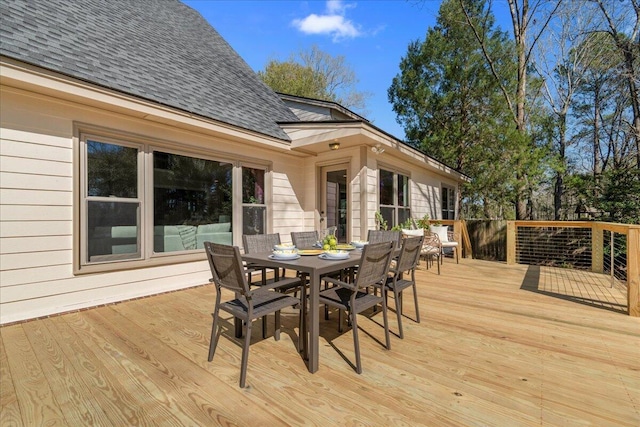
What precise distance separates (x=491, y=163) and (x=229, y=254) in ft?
30.4

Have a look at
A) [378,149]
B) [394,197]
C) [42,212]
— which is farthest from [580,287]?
[42,212]

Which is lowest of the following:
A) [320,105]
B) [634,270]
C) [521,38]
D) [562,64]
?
[634,270]

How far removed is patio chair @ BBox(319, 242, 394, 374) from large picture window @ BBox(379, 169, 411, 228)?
3.85m

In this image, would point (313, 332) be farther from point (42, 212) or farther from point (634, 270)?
point (634, 270)

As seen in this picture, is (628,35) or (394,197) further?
(628,35)

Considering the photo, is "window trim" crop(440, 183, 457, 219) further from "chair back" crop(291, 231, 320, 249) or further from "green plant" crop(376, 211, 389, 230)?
"chair back" crop(291, 231, 320, 249)

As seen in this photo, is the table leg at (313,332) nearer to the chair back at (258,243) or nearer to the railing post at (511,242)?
the chair back at (258,243)

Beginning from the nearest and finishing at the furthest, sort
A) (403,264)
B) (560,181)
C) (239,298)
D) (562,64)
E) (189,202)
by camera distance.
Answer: (239,298), (403,264), (189,202), (560,181), (562,64)

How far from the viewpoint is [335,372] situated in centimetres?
212

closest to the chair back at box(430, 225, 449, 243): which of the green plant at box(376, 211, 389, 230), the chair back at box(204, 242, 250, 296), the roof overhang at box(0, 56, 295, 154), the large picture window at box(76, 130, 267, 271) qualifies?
the green plant at box(376, 211, 389, 230)

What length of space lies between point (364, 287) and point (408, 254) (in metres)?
0.72

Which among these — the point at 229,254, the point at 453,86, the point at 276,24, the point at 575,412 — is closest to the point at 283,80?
the point at 276,24

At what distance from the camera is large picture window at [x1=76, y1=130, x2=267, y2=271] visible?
3670 millimetres

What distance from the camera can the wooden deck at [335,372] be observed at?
1680 mm
